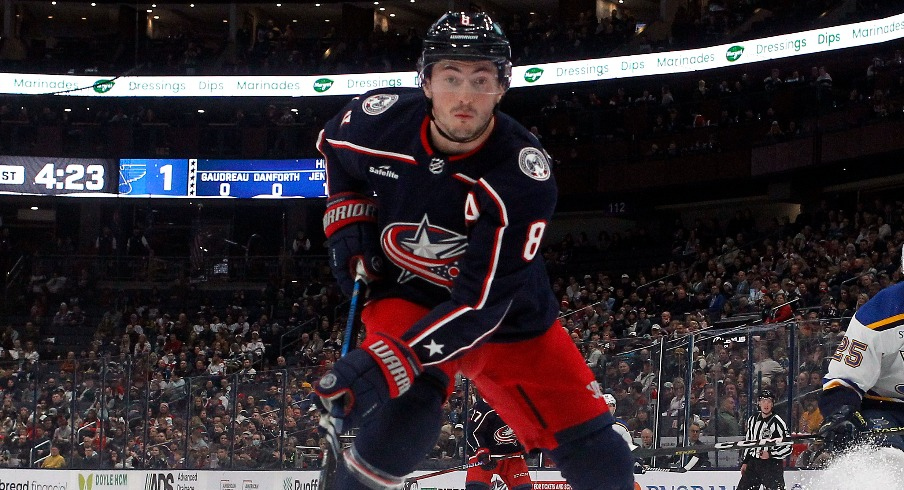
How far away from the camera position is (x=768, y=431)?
8.27m

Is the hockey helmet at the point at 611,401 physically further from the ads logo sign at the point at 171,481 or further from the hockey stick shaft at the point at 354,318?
the hockey stick shaft at the point at 354,318

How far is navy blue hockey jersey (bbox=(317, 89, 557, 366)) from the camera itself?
10.0 ft

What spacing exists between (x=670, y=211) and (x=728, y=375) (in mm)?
15801

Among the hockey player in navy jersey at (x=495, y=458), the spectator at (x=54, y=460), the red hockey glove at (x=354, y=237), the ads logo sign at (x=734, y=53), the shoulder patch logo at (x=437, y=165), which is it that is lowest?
the spectator at (x=54, y=460)

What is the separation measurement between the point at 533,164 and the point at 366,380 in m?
0.77

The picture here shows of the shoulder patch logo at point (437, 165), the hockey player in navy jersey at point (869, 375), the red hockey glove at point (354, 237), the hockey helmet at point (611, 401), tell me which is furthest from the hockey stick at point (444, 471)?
the shoulder patch logo at point (437, 165)

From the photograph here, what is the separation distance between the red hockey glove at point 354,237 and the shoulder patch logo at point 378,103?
0.26m

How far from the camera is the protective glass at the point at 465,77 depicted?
10.3 feet

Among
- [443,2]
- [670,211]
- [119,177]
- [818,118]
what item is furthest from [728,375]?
[443,2]

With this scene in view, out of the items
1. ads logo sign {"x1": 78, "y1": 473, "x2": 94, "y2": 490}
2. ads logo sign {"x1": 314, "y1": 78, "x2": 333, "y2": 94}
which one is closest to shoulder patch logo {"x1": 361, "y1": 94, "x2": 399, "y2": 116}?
ads logo sign {"x1": 78, "y1": 473, "x2": 94, "y2": 490}

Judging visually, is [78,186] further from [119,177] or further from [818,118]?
[818,118]

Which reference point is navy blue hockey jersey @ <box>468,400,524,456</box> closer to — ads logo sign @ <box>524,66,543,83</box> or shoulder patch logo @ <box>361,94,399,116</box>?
shoulder patch logo @ <box>361,94,399,116</box>

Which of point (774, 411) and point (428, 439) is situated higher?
point (428, 439)

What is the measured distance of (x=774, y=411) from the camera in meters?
8.45
